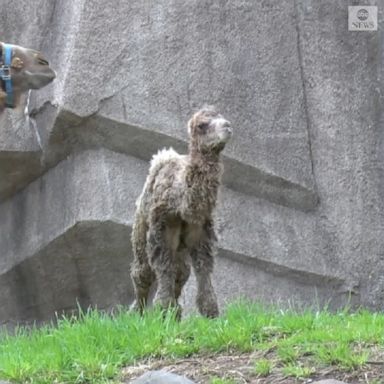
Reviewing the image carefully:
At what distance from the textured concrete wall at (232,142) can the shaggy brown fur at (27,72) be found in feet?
3.88

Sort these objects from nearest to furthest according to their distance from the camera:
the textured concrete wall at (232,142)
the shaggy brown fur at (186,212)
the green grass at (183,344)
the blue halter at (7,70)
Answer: the green grass at (183,344) → the shaggy brown fur at (186,212) → the blue halter at (7,70) → the textured concrete wall at (232,142)

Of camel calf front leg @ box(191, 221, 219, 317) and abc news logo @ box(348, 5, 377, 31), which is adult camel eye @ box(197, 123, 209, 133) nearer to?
camel calf front leg @ box(191, 221, 219, 317)

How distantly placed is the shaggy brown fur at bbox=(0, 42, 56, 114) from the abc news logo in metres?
2.94

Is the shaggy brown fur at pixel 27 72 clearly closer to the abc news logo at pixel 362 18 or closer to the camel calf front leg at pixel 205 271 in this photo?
the camel calf front leg at pixel 205 271

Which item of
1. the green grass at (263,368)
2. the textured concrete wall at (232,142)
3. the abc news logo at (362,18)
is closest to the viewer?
the green grass at (263,368)

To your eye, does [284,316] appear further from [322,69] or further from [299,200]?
[322,69]

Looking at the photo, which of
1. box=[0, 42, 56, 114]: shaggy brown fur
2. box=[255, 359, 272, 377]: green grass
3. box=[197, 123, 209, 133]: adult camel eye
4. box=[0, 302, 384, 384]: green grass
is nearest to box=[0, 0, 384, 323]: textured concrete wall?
box=[0, 42, 56, 114]: shaggy brown fur

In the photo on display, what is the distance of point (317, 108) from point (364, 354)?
4214 mm

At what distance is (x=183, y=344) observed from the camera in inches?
225

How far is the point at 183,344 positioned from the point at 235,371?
0.48 meters

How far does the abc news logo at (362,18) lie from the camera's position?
922 cm

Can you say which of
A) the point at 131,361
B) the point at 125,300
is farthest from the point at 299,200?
the point at 131,361

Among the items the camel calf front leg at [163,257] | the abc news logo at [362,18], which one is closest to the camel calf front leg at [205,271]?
the camel calf front leg at [163,257]

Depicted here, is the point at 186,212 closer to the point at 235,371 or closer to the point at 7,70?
the point at 235,371
